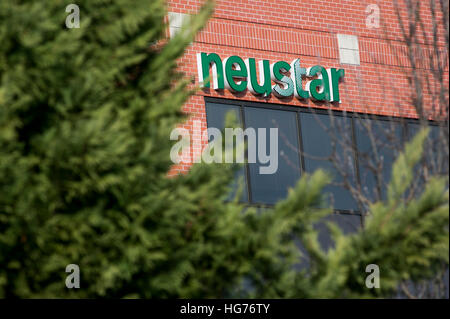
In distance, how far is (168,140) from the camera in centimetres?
729

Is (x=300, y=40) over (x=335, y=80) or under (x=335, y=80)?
over

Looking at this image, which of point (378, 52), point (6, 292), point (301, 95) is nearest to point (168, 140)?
point (6, 292)

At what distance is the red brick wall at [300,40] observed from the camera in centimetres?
1411

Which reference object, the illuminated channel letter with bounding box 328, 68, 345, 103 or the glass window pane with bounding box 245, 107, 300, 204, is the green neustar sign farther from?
the glass window pane with bounding box 245, 107, 300, 204

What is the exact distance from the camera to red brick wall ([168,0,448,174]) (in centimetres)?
1411

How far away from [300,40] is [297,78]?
0.78 metres

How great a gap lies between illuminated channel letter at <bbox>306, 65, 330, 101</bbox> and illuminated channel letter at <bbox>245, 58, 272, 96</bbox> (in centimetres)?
83

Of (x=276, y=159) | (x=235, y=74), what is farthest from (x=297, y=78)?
(x=276, y=159)

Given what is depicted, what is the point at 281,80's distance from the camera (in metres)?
14.5

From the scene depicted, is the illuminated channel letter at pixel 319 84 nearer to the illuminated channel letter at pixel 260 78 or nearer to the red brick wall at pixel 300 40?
the red brick wall at pixel 300 40

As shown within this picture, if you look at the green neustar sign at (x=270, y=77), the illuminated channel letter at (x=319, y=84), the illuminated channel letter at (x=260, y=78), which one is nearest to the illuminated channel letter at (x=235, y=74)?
the green neustar sign at (x=270, y=77)

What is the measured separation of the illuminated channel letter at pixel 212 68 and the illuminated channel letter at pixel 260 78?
1.84 ft

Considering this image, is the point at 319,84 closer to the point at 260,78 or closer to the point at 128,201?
the point at 260,78

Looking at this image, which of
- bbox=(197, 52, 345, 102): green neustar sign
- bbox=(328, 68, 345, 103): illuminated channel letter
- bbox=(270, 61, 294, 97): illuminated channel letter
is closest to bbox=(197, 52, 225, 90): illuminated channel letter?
bbox=(197, 52, 345, 102): green neustar sign
